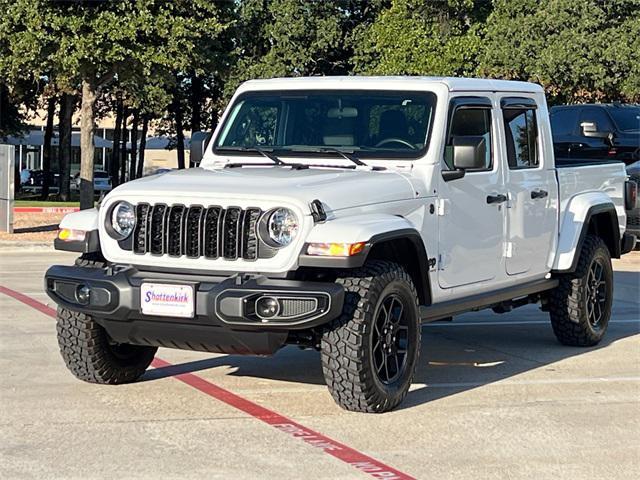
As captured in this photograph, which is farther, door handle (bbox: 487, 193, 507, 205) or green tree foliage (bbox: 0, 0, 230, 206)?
green tree foliage (bbox: 0, 0, 230, 206)

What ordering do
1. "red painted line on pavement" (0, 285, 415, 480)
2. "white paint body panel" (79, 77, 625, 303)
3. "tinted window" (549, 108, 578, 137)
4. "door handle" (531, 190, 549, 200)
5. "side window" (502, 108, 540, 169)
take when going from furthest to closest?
"tinted window" (549, 108, 578, 137) → "door handle" (531, 190, 549, 200) → "side window" (502, 108, 540, 169) → "white paint body panel" (79, 77, 625, 303) → "red painted line on pavement" (0, 285, 415, 480)

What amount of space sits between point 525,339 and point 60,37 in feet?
59.3

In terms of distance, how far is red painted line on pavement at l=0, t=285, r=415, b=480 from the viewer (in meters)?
5.88

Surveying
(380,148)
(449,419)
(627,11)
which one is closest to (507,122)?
(380,148)

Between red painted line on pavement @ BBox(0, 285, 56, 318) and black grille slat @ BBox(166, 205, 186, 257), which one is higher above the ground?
black grille slat @ BBox(166, 205, 186, 257)

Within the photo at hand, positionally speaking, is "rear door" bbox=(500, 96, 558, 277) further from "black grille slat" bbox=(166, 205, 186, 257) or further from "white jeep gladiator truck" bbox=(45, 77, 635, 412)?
"black grille slat" bbox=(166, 205, 186, 257)

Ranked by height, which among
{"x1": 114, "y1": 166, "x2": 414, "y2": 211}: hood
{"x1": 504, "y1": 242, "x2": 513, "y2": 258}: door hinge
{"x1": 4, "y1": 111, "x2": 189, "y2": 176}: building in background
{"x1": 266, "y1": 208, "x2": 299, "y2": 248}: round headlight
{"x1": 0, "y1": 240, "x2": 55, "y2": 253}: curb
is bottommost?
{"x1": 4, "y1": 111, "x2": 189, "y2": 176}: building in background

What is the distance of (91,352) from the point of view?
25.0 feet

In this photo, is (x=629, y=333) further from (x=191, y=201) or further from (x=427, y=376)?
(x=191, y=201)

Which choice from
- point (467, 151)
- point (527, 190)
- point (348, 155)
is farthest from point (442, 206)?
point (527, 190)

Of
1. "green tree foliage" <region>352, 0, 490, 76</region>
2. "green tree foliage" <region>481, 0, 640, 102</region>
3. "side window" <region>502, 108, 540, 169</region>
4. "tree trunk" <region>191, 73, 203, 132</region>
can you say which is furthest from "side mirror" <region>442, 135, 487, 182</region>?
"tree trunk" <region>191, 73, 203, 132</region>

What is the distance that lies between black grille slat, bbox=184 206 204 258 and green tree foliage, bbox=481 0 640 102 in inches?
1235

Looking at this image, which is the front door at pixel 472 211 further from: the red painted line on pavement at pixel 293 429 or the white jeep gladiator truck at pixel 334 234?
the red painted line on pavement at pixel 293 429

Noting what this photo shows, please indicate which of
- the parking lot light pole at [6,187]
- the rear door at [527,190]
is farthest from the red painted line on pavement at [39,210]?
the rear door at [527,190]
